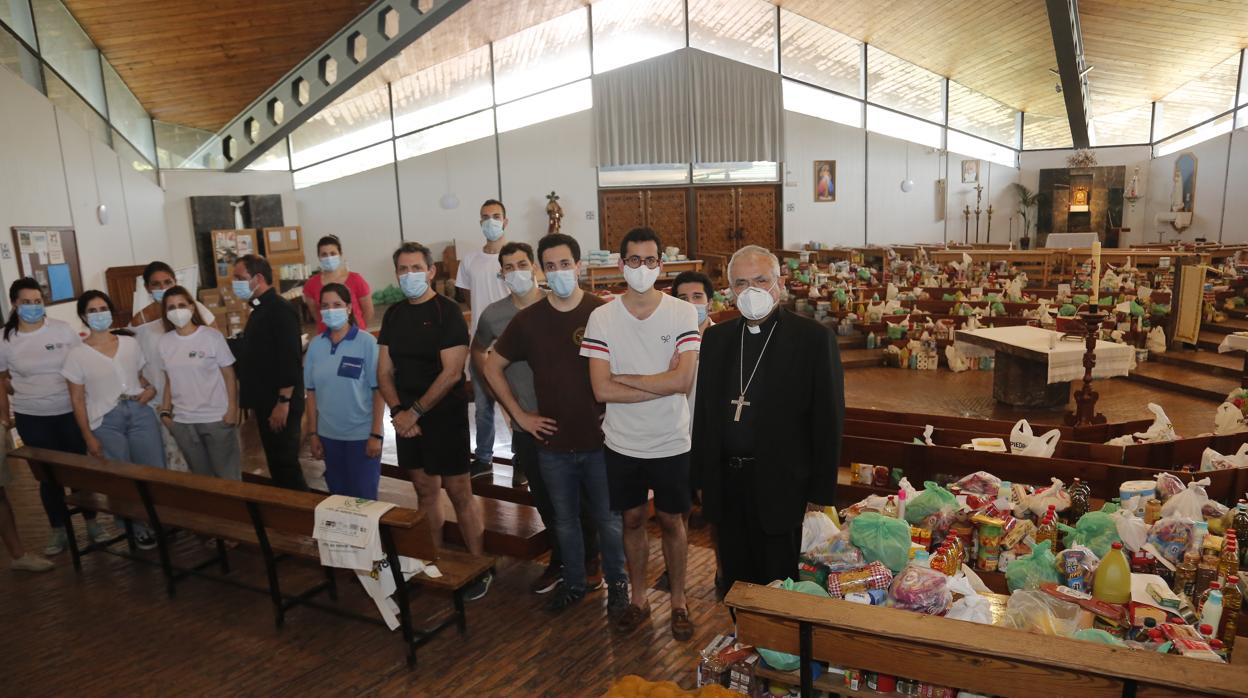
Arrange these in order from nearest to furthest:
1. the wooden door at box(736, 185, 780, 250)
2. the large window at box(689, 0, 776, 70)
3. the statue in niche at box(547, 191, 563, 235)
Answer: the statue in niche at box(547, 191, 563, 235) → the large window at box(689, 0, 776, 70) → the wooden door at box(736, 185, 780, 250)

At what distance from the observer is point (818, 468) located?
245cm

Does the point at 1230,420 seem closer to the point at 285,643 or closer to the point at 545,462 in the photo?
the point at 545,462

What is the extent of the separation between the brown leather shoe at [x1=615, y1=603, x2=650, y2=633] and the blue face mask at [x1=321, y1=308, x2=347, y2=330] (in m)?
1.77

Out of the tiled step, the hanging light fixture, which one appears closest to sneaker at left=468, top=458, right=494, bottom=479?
the tiled step

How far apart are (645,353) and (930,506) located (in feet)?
4.62

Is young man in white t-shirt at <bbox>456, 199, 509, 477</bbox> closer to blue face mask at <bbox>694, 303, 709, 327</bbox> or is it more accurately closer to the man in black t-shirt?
the man in black t-shirt

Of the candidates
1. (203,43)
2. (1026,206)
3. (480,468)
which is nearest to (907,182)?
(1026,206)

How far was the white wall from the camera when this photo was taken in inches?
262

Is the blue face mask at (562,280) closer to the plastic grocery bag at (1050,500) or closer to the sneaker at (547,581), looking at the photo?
the sneaker at (547,581)

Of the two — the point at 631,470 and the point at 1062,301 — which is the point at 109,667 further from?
the point at 1062,301

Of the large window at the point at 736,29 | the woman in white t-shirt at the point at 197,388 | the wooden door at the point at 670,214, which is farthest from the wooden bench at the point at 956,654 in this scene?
the large window at the point at 736,29

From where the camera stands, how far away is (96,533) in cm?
416

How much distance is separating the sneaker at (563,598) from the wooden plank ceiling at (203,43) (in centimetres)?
838

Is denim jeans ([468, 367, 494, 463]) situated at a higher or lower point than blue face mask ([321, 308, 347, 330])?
lower
